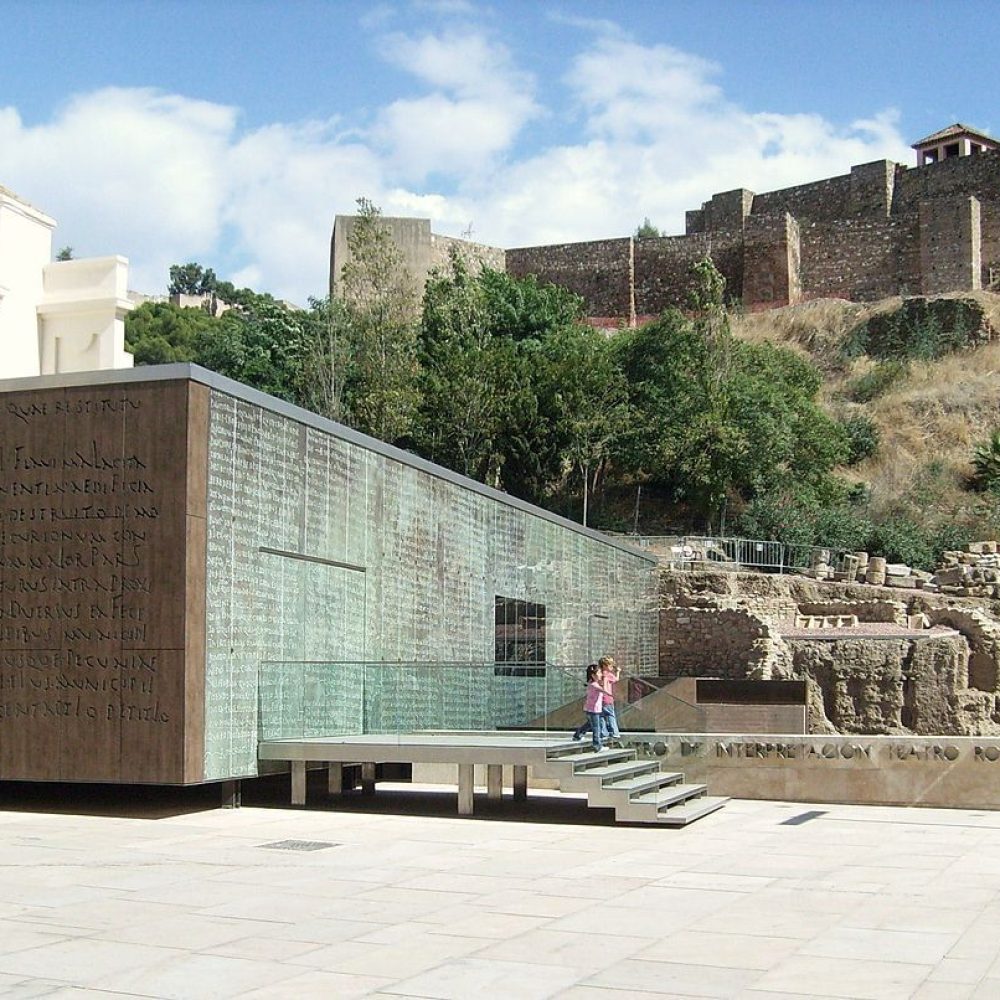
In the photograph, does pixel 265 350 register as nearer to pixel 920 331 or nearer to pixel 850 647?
pixel 920 331

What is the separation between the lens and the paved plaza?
24.1 ft

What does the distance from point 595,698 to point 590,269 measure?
5227 cm

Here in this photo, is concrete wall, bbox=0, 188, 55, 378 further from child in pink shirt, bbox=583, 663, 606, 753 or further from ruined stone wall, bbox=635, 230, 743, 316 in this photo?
ruined stone wall, bbox=635, 230, 743, 316

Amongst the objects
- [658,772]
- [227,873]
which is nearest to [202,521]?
[227,873]

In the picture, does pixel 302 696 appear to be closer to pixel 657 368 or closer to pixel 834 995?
pixel 834 995

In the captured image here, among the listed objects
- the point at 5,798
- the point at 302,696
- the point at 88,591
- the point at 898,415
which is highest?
the point at 898,415

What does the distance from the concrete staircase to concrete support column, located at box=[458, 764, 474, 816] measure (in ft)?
2.36

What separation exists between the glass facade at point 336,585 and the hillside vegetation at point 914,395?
2431 centimetres

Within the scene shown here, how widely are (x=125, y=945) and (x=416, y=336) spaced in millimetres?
42832

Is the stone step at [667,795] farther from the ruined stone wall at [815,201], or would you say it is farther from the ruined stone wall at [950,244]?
the ruined stone wall at [815,201]

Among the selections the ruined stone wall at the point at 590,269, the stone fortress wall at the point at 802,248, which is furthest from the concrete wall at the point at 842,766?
the ruined stone wall at the point at 590,269

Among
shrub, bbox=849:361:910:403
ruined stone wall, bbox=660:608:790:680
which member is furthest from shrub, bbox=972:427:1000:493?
ruined stone wall, bbox=660:608:790:680

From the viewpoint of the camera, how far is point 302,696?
52.3ft

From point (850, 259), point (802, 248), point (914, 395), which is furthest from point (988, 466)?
point (802, 248)
